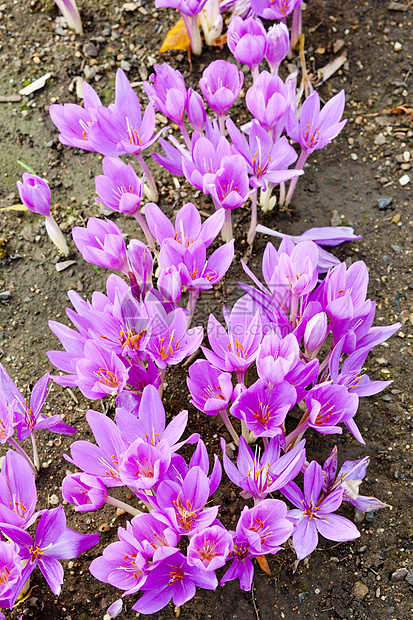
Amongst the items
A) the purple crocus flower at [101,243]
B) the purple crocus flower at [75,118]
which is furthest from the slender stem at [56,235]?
the purple crocus flower at [101,243]

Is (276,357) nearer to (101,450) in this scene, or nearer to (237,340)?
(237,340)

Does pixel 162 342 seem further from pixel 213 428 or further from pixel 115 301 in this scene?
pixel 213 428

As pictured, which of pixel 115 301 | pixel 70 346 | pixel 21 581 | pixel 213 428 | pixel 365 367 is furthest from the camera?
pixel 365 367

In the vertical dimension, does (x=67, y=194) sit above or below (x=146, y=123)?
below

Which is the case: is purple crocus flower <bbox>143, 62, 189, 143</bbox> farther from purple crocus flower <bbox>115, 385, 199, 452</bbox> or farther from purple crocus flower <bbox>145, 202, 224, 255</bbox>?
purple crocus flower <bbox>115, 385, 199, 452</bbox>

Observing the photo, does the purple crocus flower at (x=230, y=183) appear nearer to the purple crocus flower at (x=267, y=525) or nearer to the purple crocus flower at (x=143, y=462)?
the purple crocus flower at (x=143, y=462)

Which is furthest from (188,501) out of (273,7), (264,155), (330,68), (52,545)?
(330,68)

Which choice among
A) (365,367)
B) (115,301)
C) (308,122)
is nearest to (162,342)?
(115,301)

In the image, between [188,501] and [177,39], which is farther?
[177,39]
